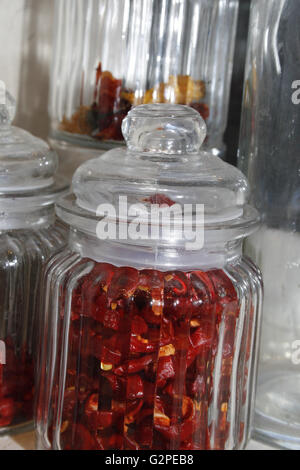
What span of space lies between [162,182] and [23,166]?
149mm

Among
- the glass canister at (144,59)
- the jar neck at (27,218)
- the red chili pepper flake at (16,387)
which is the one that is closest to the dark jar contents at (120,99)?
the glass canister at (144,59)

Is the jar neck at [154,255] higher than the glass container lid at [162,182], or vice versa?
the glass container lid at [162,182]

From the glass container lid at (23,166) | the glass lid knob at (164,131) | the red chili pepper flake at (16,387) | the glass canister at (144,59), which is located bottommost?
the red chili pepper flake at (16,387)

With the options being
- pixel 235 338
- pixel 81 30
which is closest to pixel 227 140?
pixel 81 30

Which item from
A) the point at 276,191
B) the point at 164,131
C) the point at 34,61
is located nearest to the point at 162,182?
the point at 164,131

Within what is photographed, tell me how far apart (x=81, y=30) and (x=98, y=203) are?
295 mm

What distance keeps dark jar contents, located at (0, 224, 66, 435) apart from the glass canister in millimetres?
163

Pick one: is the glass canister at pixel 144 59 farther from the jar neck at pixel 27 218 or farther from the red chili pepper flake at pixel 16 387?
the red chili pepper flake at pixel 16 387

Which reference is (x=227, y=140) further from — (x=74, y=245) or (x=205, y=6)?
(x=74, y=245)

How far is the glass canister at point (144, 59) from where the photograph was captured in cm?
72

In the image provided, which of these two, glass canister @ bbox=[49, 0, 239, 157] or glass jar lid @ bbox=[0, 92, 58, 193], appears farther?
glass canister @ bbox=[49, 0, 239, 157]

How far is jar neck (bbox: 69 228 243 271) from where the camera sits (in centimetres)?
53

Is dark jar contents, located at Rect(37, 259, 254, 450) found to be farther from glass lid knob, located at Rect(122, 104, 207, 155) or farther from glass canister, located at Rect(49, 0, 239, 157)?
glass canister, located at Rect(49, 0, 239, 157)

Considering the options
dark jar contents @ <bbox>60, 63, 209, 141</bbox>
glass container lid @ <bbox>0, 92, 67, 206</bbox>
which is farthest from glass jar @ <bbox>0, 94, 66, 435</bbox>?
dark jar contents @ <bbox>60, 63, 209, 141</bbox>
